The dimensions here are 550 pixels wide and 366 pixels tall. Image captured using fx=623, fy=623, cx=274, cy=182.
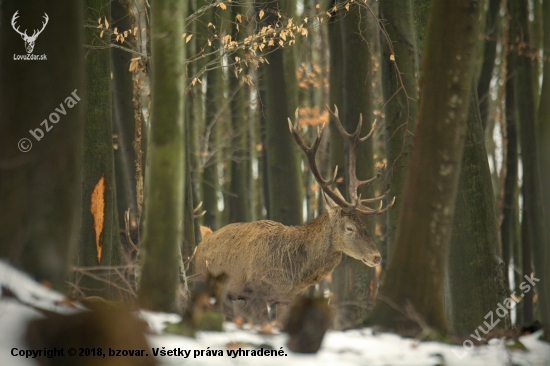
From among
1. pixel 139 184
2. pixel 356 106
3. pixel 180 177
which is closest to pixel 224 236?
pixel 139 184

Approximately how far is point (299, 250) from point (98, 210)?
323cm

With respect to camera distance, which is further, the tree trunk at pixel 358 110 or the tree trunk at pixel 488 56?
the tree trunk at pixel 488 56

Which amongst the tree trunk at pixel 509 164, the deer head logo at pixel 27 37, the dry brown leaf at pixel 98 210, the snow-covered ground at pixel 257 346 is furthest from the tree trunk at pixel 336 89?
the deer head logo at pixel 27 37

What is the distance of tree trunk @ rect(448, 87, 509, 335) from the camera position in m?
7.14

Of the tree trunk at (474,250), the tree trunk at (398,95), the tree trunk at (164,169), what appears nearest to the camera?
the tree trunk at (164,169)

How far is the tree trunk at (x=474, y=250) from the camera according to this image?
7137mm

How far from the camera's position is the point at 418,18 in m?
8.35

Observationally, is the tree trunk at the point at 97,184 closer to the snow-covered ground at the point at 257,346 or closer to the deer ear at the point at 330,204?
the snow-covered ground at the point at 257,346

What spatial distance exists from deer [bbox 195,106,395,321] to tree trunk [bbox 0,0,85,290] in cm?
409

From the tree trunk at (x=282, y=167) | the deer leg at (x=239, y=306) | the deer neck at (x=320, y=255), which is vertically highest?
the tree trunk at (x=282, y=167)

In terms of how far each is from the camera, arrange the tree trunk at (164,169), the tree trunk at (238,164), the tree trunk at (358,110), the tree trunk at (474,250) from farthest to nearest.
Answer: the tree trunk at (238,164), the tree trunk at (358,110), the tree trunk at (474,250), the tree trunk at (164,169)

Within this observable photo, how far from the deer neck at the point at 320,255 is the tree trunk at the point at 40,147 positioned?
472 centimetres

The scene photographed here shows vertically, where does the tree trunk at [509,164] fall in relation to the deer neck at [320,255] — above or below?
above

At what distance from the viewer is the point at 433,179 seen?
245 inches
